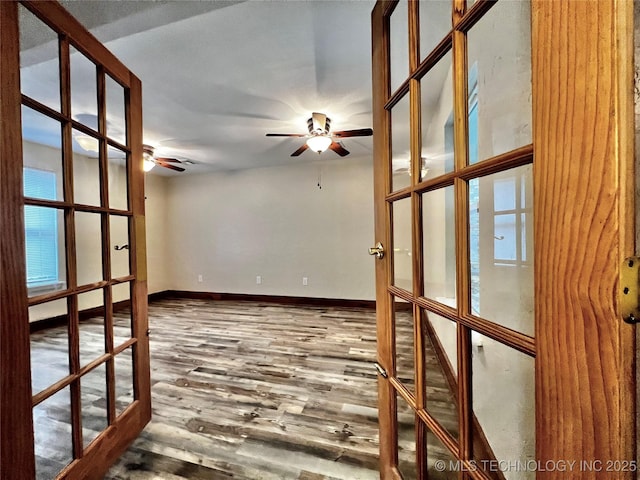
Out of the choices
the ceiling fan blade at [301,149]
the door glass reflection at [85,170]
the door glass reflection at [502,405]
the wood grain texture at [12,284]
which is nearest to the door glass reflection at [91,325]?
the wood grain texture at [12,284]

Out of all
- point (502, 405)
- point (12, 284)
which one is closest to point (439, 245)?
point (502, 405)

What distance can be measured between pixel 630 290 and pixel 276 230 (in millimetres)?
4566

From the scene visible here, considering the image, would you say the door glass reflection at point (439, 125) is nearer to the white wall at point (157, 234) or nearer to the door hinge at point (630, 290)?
the door hinge at point (630, 290)

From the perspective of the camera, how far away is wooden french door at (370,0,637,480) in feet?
1.12

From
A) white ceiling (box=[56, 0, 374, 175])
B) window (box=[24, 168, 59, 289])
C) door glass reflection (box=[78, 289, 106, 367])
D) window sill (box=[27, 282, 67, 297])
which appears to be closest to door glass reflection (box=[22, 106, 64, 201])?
window (box=[24, 168, 59, 289])

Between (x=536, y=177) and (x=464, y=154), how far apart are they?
0.26 metres

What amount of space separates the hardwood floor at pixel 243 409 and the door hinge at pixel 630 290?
56cm

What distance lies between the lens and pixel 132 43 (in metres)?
1.63

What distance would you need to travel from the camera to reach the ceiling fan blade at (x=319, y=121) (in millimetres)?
2514

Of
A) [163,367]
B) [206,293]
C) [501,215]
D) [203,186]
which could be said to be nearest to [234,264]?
[206,293]

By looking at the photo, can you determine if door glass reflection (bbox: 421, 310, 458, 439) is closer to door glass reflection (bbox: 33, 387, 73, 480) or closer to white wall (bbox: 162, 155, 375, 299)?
door glass reflection (bbox: 33, 387, 73, 480)

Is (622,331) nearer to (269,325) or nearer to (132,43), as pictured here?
(132,43)

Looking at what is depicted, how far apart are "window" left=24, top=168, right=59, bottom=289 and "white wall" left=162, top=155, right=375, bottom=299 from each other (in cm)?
355

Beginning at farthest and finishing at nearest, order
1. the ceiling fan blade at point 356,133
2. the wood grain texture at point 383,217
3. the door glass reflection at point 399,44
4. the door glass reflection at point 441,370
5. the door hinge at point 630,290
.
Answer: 1. the ceiling fan blade at point 356,133
2. the wood grain texture at point 383,217
3. the door glass reflection at point 399,44
4. the door glass reflection at point 441,370
5. the door hinge at point 630,290
